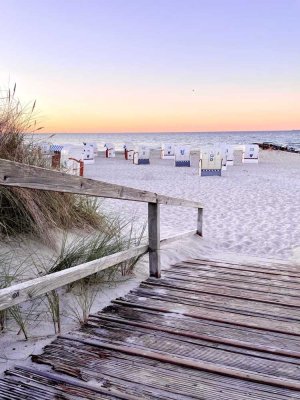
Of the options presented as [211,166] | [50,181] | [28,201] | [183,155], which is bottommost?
[28,201]

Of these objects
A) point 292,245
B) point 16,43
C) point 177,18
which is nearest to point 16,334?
point 292,245

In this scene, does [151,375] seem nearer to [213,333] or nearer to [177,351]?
[177,351]

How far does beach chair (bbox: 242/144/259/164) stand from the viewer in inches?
906

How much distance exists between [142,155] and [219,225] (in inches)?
595

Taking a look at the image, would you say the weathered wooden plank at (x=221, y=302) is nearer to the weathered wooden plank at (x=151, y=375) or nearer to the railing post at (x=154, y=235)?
the railing post at (x=154, y=235)

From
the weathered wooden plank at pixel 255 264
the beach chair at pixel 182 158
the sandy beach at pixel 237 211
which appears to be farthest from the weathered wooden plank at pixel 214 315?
the beach chair at pixel 182 158

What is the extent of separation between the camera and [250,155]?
75.5 ft

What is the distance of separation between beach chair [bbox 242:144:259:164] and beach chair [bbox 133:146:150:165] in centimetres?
533

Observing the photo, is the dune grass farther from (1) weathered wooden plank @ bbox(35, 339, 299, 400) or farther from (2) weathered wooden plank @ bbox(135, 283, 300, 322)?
(1) weathered wooden plank @ bbox(35, 339, 299, 400)

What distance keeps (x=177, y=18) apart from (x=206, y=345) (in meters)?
17.0

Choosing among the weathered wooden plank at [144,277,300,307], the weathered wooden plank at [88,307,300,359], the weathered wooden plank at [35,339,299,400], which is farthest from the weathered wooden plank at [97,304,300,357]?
the weathered wooden plank at [144,277,300,307]

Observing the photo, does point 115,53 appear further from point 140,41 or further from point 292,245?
point 292,245

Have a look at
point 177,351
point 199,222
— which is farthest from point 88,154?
point 177,351

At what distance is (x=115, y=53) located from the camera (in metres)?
20.6
